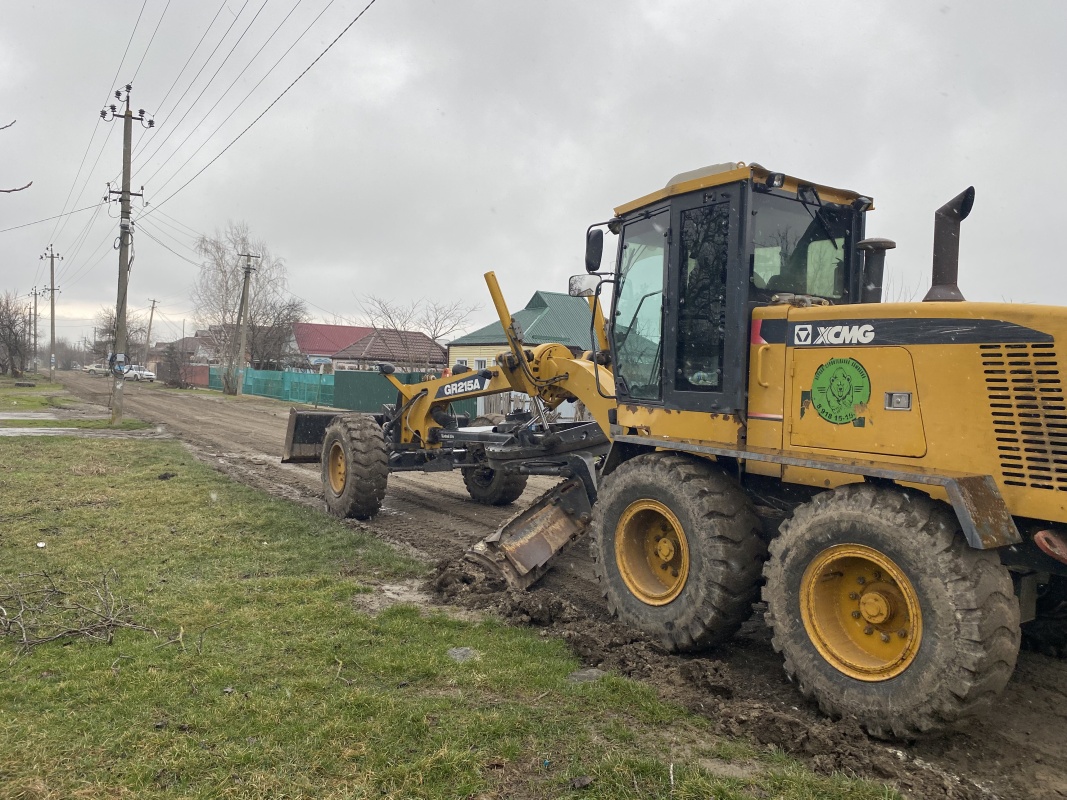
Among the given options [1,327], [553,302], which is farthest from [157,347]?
[553,302]

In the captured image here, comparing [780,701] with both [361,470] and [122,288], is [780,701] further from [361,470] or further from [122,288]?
[122,288]

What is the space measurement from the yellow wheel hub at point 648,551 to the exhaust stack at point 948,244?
2163 millimetres

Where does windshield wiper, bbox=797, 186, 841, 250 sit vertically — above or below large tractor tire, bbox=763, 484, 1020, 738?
above

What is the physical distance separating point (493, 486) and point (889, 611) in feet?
22.5

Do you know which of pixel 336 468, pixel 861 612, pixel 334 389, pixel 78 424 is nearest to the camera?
pixel 861 612

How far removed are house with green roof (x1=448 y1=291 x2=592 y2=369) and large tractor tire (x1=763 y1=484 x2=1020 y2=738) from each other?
98.2 feet

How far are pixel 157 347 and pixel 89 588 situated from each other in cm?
14128

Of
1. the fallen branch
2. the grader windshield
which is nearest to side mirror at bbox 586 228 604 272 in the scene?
the grader windshield

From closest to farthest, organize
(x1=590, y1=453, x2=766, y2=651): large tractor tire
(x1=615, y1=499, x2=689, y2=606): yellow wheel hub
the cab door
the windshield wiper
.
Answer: (x1=590, y1=453, x2=766, y2=651): large tractor tire
the cab door
the windshield wiper
(x1=615, y1=499, x2=689, y2=606): yellow wheel hub

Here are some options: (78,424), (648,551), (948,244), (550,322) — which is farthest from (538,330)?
(948,244)

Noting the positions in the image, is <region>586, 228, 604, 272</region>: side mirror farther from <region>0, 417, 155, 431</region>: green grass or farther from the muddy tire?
<region>0, 417, 155, 431</region>: green grass

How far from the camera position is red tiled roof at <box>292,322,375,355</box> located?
71562mm

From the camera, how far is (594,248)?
5.64 m

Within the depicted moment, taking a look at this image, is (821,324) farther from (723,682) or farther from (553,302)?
(553,302)
